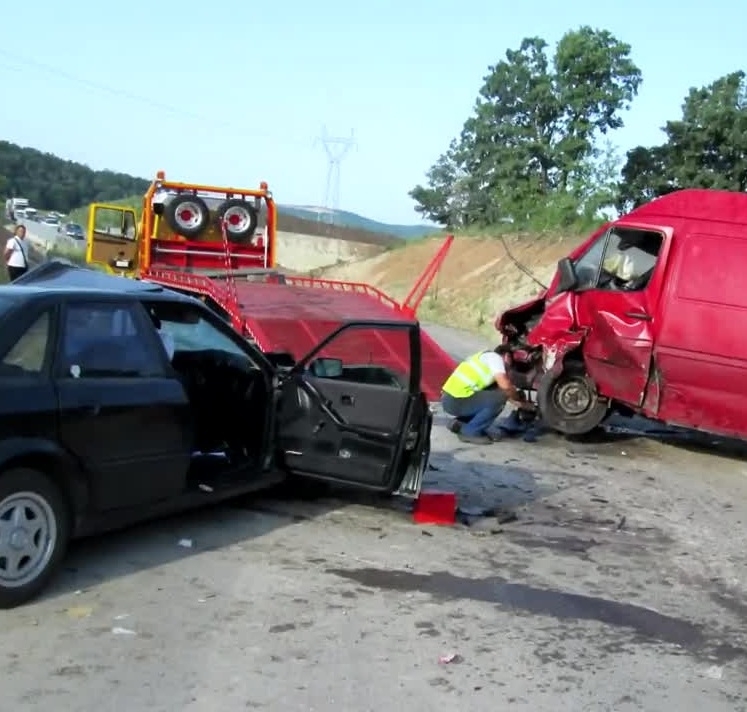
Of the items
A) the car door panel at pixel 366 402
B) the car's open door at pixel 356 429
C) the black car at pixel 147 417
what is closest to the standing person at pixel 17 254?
the black car at pixel 147 417

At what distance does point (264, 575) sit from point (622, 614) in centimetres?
194

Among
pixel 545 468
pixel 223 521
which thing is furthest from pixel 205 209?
pixel 223 521

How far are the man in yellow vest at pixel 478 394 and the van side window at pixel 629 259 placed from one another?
1.42m

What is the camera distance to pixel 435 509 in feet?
24.6

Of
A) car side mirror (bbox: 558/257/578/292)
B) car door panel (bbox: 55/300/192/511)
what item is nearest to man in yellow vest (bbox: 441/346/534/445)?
car side mirror (bbox: 558/257/578/292)

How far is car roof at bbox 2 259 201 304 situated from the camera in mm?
5918

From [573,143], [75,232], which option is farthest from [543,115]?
[75,232]

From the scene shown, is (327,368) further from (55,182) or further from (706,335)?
(55,182)

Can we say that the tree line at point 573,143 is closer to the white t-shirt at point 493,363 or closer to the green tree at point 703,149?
the green tree at point 703,149

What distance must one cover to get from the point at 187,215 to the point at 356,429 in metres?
11.1

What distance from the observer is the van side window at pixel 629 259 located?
10734 millimetres

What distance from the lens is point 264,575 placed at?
6.08 metres

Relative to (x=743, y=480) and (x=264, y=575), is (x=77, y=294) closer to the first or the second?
(x=264, y=575)

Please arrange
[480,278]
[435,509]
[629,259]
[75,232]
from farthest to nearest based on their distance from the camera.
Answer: [75,232] < [480,278] < [629,259] < [435,509]
